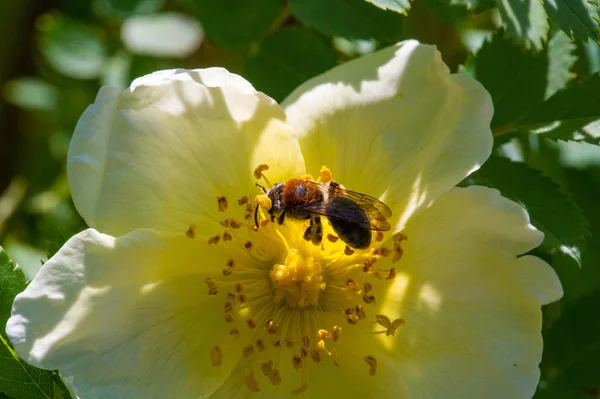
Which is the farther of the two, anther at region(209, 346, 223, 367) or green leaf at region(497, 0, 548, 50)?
anther at region(209, 346, 223, 367)

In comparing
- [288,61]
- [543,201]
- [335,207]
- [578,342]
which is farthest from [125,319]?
[578,342]

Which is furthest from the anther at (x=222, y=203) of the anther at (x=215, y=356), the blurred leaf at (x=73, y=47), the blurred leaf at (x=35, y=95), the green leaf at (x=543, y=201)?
the blurred leaf at (x=35, y=95)

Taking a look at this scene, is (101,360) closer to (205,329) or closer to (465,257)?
(205,329)

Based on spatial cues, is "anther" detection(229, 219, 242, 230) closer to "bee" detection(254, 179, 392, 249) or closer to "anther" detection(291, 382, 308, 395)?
"bee" detection(254, 179, 392, 249)

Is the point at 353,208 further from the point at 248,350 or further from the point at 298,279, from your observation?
the point at 248,350

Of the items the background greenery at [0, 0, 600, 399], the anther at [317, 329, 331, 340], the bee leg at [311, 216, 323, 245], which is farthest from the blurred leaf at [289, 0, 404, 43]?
the anther at [317, 329, 331, 340]

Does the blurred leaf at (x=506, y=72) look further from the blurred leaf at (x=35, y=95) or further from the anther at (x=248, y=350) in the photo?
the blurred leaf at (x=35, y=95)

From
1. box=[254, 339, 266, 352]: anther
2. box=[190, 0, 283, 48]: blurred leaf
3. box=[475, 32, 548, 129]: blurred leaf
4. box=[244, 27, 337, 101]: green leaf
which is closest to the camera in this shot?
box=[254, 339, 266, 352]: anther
